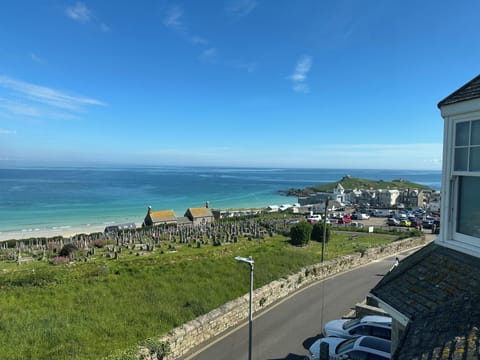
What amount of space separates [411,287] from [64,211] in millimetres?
75116

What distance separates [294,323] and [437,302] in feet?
31.0

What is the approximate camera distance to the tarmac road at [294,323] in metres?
10.4

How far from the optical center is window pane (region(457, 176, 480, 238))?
433 cm

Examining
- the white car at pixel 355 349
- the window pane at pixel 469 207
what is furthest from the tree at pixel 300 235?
the window pane at pixel 469 207

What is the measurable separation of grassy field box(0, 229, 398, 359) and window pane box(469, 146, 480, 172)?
10229 mm

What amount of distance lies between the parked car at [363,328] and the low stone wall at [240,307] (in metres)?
3.56

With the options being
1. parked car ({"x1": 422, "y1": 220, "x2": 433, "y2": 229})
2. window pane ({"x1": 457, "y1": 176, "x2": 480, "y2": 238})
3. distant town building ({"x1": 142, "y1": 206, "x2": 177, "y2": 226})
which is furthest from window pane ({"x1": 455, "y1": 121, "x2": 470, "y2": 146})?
distant town building ({"x1": 142, "y1": 206, "x2": 177, "y2": 226})

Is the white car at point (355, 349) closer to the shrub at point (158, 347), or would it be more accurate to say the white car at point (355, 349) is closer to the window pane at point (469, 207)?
the shrub at point (158, 347)

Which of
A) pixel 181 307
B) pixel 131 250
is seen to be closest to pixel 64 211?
pixel 131 250

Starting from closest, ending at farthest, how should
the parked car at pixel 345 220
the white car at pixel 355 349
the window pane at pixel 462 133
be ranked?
the window pane at pixel 462 133, the white car at pixel 355 349, the parked car at pixel 345 220

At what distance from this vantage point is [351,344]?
28.0 ft

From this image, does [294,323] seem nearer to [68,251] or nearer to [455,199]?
[455,199]

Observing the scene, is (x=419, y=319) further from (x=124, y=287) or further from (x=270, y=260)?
(x=270, y=260)

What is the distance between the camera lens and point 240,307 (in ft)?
41.6
